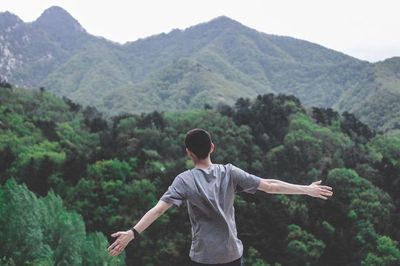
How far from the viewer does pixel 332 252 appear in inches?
1939

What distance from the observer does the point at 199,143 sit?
4168 mm

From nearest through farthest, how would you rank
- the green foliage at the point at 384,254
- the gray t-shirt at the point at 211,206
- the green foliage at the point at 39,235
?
1. the gray t-shirt at the point at 211,206
2. the green foliage at the point at 39,235
3. the green foliage at the point at 384,254

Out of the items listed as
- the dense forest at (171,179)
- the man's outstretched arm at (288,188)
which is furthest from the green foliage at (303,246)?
the man's outstretched arm at (288,188)

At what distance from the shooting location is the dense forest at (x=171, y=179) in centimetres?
3850

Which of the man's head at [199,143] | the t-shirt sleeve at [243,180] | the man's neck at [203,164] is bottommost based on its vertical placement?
the t-shirt sleeve at [243,180]

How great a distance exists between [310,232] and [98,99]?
12455 cm

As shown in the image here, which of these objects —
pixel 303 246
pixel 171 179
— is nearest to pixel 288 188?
pixel 303 246

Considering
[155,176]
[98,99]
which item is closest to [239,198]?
[155,176]

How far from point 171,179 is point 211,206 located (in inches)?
2047

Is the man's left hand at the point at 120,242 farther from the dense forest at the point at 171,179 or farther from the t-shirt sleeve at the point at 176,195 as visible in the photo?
the dense forest at the point at 171,179

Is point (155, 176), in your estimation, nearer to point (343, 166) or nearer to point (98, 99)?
point (343, 166)

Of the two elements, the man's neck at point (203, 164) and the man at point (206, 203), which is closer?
the man at point (206, 203)

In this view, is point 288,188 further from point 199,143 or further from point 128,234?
point 128,234

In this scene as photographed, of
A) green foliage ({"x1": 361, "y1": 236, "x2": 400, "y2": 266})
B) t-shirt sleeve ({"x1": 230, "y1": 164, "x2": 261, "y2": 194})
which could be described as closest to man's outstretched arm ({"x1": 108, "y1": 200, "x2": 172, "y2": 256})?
t-shirt sleeve ({"x1": 230, "y1": 164, "x2": 261, "y2": 194})
